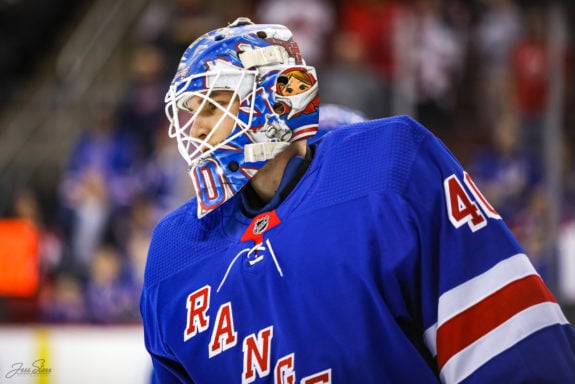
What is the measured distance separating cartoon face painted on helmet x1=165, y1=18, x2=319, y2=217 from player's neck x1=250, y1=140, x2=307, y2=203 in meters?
0.03

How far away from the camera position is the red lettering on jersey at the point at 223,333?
1.90m

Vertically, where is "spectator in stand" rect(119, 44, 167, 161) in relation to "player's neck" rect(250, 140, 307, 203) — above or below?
below

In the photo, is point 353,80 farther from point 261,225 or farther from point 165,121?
point 261,225

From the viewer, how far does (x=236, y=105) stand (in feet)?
6.41

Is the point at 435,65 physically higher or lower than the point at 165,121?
higher

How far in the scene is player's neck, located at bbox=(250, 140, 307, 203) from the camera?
78.7 inches

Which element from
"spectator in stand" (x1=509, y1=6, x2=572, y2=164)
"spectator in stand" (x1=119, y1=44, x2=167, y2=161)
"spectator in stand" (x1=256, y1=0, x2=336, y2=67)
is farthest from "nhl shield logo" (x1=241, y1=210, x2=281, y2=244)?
"spectator in stand" (x1=256, y1=0, x2=336, y2=67)

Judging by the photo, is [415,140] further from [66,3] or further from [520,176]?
[66,3]

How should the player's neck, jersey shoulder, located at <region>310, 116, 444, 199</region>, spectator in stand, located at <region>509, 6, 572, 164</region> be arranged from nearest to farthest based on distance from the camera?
jersey shoulder, located at <region>310, 116, 444, 199</region>
the player's neck
spectator in stand, located at <region>509, 6, 572, 164</region>

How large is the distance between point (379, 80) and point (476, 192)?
13.9ft

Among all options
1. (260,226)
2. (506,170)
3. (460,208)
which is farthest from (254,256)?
(506,170)

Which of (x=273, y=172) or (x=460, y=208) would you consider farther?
(x=273, y=172)

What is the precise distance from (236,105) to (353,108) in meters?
4.01

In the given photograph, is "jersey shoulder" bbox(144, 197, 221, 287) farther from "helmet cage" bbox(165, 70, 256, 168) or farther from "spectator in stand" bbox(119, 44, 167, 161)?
"spectator in stand" bbox(119, 44, 167, 161)
